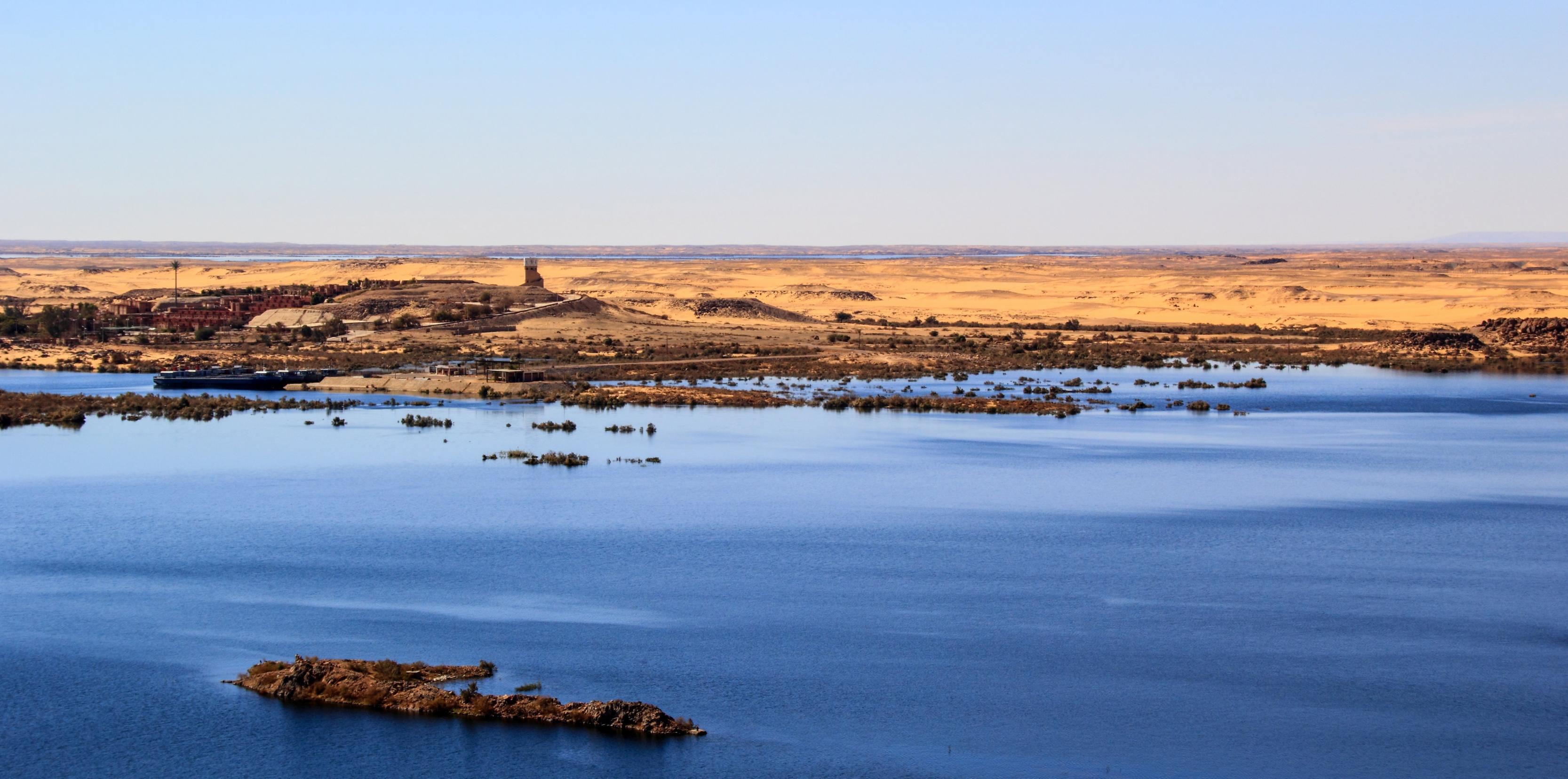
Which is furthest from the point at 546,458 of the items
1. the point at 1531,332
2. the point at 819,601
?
the point at 1531,332

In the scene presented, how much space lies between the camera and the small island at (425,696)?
75.0ft

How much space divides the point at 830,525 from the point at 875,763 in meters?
16.5

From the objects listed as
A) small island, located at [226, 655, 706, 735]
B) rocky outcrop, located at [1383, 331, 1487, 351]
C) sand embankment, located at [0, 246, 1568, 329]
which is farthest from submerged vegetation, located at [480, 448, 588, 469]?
sand embankment, located at [0, 246, 1568, 329]

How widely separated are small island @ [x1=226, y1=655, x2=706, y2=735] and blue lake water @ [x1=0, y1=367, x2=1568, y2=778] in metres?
0.25

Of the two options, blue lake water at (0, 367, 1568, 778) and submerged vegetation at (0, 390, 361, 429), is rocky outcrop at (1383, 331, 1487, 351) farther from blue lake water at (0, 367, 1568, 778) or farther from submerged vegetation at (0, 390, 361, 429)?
submerged vegetation at (0, 390, 361, 429)

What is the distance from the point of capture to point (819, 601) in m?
30.2

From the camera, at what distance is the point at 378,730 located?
23.0 metres

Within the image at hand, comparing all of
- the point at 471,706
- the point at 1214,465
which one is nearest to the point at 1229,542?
the point at 1214,465

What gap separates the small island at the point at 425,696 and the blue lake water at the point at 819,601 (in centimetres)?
25

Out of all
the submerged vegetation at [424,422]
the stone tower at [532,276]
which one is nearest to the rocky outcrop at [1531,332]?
the submerged vegetation at [424,422]

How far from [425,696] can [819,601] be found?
885 cm

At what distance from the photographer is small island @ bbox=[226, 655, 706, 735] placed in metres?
22.9

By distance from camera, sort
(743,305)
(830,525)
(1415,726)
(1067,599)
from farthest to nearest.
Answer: (743,305) < (830,525) < (1067,599) < (1415,726)

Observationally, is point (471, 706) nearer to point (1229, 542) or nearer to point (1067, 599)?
point (1067, 599)
